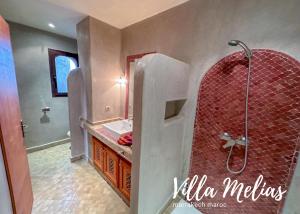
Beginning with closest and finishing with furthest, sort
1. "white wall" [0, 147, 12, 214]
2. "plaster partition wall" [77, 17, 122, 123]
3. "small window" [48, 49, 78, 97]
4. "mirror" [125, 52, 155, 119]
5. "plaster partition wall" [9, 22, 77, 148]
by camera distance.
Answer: "white wall" [0, 147, 12, 214]
"plaster partition wall" [77, 17, 122, 123]
"mirror" [125, 52, 155, 119]
"plaster partition wall" [9, 22, 77, 148]
"small window" [48, 49, 78, 97]

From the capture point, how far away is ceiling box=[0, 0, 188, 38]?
1576mm

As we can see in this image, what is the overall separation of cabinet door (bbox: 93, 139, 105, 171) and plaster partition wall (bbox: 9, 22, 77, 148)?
1.42 m

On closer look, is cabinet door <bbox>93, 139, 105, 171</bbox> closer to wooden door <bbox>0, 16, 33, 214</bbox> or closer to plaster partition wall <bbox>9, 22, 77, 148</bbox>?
wooden door <bbox>0, 16, 33, 214</bbox>

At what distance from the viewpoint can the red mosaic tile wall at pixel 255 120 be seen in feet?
3.45

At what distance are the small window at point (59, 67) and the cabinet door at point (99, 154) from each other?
163 cm

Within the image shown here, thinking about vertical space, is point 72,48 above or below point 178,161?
above

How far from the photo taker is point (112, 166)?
6.09 ft

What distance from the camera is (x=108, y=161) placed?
1.92 metres

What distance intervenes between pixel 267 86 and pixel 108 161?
6.67 ft

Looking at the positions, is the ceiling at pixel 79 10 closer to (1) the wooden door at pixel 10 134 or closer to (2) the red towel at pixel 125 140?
(1) the wooden door at pixel 10 134

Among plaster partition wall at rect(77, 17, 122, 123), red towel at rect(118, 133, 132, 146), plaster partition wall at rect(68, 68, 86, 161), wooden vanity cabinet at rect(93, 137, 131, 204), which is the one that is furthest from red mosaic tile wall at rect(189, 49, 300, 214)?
plaster partition wall at rect(68, 68, 86, 161)

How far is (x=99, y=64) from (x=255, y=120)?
2118mm

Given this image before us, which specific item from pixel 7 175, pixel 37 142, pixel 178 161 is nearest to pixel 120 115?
pixel 178 161

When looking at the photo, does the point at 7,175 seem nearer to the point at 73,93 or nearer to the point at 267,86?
the point at 73,93
